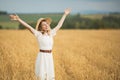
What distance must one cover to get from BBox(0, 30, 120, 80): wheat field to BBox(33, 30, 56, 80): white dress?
119mm

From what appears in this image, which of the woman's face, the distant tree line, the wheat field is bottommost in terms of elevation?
the wheat field

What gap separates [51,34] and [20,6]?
1.07m

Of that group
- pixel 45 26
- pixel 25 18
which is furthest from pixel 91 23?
pixel 45 26

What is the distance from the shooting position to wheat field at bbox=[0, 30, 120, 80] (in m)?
4.27

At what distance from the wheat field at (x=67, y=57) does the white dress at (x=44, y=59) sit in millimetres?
119

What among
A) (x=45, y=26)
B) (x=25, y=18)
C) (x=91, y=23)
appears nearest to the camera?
(x=45, y=26)

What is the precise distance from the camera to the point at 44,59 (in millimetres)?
3752

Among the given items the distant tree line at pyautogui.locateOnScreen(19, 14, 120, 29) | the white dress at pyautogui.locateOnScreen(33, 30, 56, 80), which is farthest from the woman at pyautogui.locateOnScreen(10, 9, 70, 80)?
the distant tree line at pyautogui.locateOnScreen(19, 14, 120, 29)

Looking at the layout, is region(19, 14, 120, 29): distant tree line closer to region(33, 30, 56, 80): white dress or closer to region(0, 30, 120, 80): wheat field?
region(0, 30, 120, 80): wheat field

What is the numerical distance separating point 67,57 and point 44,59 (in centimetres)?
119

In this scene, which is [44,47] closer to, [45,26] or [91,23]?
[45,26]

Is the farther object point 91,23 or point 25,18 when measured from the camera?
point 91,23

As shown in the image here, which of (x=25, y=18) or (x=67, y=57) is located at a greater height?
(x=25, y=18)

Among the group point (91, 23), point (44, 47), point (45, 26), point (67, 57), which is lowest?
point (67, 57)
